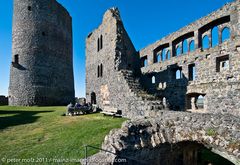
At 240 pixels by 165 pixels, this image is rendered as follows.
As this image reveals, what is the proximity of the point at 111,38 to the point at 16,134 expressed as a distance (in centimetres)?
816

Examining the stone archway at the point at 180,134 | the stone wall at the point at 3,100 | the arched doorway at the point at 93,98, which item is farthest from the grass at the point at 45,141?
the stone wall at the point at 3,100

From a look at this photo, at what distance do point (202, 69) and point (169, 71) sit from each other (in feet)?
10.8

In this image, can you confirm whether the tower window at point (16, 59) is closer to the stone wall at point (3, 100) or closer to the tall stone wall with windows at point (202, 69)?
the stone wall at point (3, 100)

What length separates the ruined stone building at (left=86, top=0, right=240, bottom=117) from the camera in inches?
466

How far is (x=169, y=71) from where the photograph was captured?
1739 centimetres

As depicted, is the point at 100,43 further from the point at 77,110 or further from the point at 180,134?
the point at 180,134

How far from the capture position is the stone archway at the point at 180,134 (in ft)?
17.4

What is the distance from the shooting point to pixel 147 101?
Result: 32.7ft

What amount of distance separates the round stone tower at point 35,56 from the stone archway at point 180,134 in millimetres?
20306

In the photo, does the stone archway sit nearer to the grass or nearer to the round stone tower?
the grass

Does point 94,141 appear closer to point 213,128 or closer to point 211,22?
point 213,128

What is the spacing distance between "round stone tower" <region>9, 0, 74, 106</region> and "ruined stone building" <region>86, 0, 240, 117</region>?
8676 millimetres

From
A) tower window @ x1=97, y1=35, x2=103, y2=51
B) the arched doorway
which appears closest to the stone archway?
tower window @ x1=97, y1=35, x2=103, y2=51

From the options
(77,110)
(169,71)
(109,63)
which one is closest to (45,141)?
(77,110)
